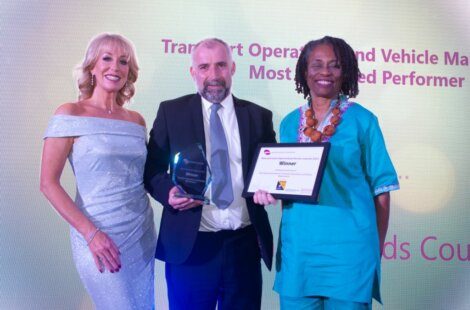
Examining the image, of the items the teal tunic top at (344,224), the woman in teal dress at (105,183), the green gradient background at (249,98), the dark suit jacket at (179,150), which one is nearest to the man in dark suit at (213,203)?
the dark suit jacket at (179,150)

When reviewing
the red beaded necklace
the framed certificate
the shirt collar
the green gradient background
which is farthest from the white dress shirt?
the green gradient background

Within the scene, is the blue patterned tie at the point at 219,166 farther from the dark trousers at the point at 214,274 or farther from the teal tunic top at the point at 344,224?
the teal tunic top at the point at 344,224

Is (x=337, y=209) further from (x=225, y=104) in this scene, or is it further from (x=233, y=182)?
(x=225, y=104)

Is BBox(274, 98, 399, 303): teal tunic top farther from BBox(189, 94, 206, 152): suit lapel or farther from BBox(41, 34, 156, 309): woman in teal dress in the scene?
BBox(41, 34, 156, 309): woman in teal dress

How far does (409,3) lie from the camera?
323 centimetres

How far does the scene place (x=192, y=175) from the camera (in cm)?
199

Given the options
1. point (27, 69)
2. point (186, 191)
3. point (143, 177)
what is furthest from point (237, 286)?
point (27, 69)

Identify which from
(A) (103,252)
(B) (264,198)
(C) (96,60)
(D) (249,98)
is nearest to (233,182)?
(B) (264,198)

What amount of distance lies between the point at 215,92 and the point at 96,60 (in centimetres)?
56

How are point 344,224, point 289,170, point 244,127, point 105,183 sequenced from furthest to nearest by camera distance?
1. point 244,127
2. point 105,183
3. point 289,170
4. point 344,224

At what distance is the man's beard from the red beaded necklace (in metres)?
0.40

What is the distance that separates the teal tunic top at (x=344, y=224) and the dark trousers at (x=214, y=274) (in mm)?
206

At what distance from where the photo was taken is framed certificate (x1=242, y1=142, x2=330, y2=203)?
1.90 m

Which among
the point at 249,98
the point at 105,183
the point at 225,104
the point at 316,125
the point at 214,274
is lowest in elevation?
the point at 214,274
